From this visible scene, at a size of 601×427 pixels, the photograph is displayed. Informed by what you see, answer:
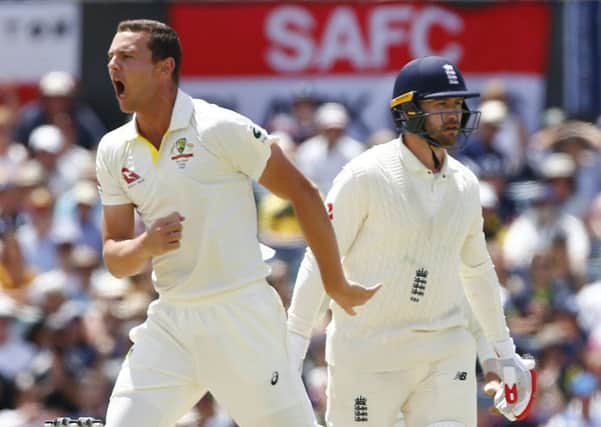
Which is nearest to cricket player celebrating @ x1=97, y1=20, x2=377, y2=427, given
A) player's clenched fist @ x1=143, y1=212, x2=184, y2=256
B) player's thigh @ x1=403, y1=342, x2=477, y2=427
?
player's clenched fist @ x1=143, y1=212, x2=184, y2=256

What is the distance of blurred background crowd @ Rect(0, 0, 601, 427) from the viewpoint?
32.9 ft

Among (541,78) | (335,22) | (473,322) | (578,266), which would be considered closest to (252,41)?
(335,22)

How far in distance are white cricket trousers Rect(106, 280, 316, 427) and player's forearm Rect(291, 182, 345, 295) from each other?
283mm

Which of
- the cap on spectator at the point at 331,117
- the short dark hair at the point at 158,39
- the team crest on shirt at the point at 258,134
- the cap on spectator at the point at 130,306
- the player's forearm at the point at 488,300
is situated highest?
the short dark hair at the point at 158,39

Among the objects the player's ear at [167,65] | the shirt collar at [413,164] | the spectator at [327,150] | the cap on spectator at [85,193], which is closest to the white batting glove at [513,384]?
the shirt collar at [413,164]

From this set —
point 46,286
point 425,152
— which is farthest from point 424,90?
point 46,286

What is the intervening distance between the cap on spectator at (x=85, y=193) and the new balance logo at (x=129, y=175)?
222 inches

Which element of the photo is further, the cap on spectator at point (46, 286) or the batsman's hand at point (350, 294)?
the cap on spectator at point (46, 286)

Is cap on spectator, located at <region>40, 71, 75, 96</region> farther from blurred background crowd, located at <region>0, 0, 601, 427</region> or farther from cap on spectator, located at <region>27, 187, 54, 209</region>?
cap on spectator, located at <region>27, 187, 54, 209</region>

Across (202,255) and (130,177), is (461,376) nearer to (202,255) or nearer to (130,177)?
(202,255)

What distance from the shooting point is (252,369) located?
231 inches

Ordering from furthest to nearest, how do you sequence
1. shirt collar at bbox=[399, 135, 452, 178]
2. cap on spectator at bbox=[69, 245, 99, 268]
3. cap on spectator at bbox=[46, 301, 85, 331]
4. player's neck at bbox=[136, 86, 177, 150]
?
cap on spectator at bbox=[69, 245, 99, 268] < cap on spectator at bbox=[46, 301, 85, 331] < shirt collar at bbox=[399, 135, 452, 178] < player's neck at bbox=[136, 86, 177, 150]

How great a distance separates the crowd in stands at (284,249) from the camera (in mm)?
10031

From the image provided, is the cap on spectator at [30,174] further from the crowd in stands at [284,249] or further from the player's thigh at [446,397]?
the player's thigh at [446,397]
